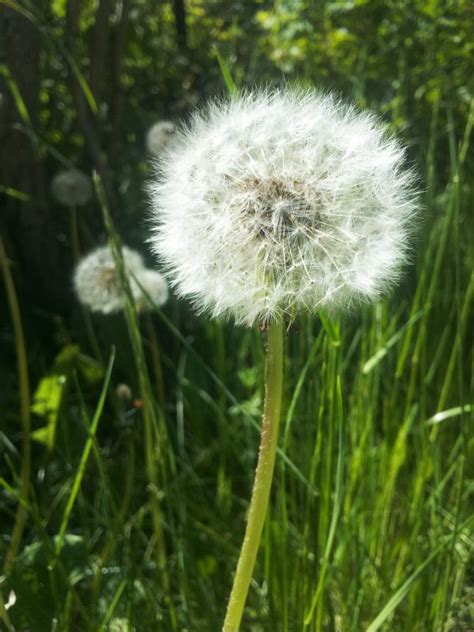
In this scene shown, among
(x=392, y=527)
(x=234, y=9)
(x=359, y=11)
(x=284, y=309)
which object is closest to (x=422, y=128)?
(x=359, y=11)

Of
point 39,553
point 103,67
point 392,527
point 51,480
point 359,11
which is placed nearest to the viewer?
point 39,553

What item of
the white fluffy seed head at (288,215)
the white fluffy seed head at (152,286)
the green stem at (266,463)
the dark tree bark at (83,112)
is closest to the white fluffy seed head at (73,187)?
the dark tree bark at (83,112)

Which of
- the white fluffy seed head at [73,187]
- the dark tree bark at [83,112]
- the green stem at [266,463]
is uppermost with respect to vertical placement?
the dark tree bark at [83,112]

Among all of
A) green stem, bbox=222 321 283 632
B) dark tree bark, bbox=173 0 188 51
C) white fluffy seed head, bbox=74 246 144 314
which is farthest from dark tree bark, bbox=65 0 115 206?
green stem, bbox=222 321 283 632

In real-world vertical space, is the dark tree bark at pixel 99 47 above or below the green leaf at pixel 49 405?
above

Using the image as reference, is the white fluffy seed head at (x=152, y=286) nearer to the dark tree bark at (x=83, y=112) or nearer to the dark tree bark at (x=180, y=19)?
the dark tree bark at (x=83, y=112)

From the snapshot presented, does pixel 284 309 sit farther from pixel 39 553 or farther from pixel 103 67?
pixel 103 67

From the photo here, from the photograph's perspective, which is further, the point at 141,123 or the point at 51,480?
the point at 141,123
